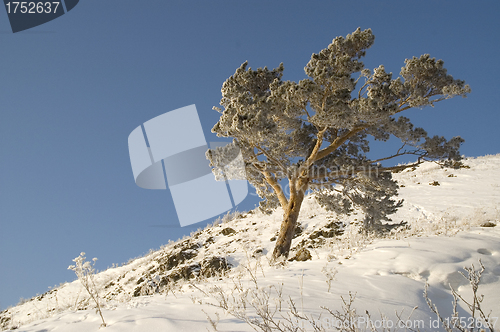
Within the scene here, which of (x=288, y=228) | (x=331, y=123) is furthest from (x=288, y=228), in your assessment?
(x=331, y=123)

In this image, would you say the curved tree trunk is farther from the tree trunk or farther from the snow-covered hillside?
the snow-covered hillside

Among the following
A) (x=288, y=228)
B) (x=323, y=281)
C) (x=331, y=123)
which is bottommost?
(x=288, y=228)

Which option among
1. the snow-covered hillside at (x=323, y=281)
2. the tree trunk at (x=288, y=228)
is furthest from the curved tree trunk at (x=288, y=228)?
the snow-covered hillside at (x=323, y=281)

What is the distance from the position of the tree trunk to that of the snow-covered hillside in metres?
0.75

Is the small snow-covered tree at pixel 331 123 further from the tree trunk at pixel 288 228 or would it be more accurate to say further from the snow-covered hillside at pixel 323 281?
the snow-covered hillside at pixel 323 281

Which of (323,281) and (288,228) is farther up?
(323,281)

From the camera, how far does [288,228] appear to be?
1016 cm

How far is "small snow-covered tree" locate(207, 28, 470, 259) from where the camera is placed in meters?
8.46

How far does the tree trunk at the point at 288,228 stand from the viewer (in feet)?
32.5

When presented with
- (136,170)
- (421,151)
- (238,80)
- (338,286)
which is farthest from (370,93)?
(136,170)

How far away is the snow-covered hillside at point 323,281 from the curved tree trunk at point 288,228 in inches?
29.5

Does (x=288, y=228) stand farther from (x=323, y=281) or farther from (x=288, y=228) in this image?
(x=323, y=281)

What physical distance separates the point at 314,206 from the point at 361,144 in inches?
386

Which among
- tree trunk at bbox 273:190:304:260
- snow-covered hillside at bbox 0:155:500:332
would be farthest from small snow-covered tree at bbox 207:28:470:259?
snow-covered hillside at bbox 0:155:500:332
